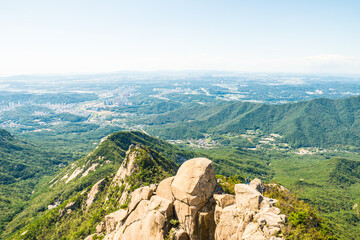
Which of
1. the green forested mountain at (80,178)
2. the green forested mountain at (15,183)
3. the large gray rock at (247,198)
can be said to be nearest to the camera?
the large gray rock at (247,198)

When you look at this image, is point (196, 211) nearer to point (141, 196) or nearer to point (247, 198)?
point (247, 198)

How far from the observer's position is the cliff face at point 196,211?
99.6 feet

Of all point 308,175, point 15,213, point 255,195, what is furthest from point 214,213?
point 308,175

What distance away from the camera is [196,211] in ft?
109

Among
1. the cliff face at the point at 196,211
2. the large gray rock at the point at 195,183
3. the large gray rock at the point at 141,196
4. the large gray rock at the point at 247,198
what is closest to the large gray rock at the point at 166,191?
the cliff face at the point at 196,211

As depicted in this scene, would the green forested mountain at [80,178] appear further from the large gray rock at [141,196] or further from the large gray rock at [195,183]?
the large gray rock at [195,183]

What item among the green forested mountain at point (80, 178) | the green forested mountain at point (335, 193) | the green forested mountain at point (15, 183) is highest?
the green forested mountain at point (80, 178)

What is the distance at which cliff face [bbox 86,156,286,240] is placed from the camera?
30.4 m

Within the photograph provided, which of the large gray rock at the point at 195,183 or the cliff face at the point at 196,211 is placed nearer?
the cliff face at the point at 196,211

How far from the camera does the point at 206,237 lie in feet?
110

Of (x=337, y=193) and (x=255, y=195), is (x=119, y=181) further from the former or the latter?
(x=337, y=193)

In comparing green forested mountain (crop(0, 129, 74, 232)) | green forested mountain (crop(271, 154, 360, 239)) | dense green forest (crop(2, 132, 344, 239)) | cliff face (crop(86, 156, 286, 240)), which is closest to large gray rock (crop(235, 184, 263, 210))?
cliff face (crop(86, 156, 286, 240))

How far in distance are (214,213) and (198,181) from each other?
20.7 feet

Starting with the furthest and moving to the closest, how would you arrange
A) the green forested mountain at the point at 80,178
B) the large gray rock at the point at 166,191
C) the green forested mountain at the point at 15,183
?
the green forested mountain at the point at 15,183
the green forested mountain at the point at 80,178
the large gray rock at the point at 166,191
